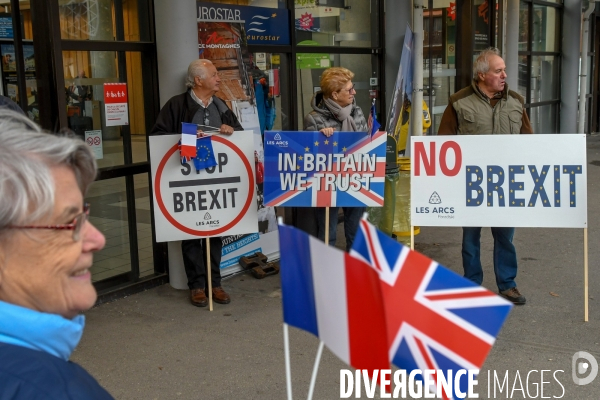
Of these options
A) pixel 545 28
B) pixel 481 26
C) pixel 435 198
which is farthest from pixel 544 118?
pixel 435 198

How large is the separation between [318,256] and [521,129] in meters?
4.11

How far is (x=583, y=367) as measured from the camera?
445 centimetres

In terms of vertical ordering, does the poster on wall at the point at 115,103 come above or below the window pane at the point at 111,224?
above

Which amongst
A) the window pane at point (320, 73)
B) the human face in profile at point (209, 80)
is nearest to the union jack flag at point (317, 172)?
the human face in profile at point (209, 80)

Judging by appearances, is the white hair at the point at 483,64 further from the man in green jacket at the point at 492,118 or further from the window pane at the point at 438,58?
the window pane at the point at 438,58

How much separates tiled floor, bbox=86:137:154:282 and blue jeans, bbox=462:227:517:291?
2.68 meters

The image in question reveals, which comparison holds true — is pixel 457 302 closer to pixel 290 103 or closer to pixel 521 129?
pixel 521 129

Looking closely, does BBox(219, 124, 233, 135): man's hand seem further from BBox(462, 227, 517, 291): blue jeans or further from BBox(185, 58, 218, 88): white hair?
BBox(462, 227, 517, 291): blue jeans

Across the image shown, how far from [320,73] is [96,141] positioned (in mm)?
3040

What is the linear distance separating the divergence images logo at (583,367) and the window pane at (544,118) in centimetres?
Answer: 1036

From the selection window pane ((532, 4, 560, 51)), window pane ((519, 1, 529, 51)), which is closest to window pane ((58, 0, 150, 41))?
window pane ((519, 1, 529, 51))

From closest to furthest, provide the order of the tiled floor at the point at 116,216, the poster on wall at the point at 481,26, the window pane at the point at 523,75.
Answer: the tiled floor at the point at 116,216
the poster on wall at the point at 481,26
the window pane at the point at 523,75

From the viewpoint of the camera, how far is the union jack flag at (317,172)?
19.0 feet

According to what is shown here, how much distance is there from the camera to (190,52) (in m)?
5.93
